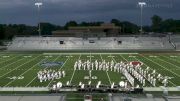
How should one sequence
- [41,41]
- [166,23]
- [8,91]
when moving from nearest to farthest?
[8,91] < [41,41] < [166,23]

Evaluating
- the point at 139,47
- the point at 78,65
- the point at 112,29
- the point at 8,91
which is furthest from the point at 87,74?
the point at 112,29

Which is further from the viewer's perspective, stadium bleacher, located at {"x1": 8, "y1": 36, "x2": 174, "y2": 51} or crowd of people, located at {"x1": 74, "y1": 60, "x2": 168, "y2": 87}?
stadium bleacher, located at {"x1": 8, "y1": 36, "x2": 174, "y2": 51}

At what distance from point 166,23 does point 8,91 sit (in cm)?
9808

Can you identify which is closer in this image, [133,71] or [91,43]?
[133,71]

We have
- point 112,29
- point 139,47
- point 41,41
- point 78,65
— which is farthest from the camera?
point 112,29

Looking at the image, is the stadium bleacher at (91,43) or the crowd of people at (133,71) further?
the stadium bleacher at (91,43)

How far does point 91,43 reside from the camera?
47.1 metres

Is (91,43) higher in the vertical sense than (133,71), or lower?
higher

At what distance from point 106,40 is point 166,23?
212 ft

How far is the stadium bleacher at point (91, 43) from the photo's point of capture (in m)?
45.4

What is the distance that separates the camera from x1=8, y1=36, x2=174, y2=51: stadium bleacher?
4541cm

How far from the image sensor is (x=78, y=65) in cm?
2347

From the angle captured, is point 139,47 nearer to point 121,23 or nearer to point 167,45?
point 167,45

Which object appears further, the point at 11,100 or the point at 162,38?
the point at 162,38
